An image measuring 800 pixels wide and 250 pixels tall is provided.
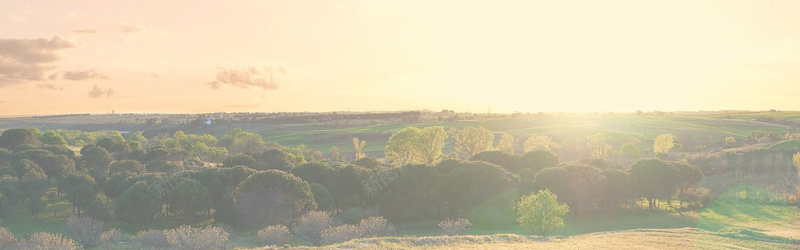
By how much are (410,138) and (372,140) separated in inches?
3330

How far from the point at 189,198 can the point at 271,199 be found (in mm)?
11173

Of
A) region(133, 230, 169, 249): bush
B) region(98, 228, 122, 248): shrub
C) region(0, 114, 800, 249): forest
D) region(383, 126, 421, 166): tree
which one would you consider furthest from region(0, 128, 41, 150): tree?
region(133, 230, 169, 249): bush

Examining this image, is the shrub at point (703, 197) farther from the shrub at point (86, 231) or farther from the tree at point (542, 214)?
the shrub at point (86, 231)

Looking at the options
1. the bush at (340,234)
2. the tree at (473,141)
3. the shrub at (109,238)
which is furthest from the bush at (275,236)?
the tree at (473,141)

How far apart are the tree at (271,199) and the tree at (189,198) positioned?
5746 millimetres

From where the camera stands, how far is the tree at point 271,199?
58.6m

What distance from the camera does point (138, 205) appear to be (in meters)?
60.5

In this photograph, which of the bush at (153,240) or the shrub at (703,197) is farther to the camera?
the shrub at (703,197)

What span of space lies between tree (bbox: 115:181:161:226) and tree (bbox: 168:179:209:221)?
2.03m

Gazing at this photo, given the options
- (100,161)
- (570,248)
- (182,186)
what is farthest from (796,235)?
(100,161)

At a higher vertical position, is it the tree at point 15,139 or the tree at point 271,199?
the tree at point 15,139

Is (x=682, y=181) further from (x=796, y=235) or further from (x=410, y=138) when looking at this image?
(x=410, y=138)

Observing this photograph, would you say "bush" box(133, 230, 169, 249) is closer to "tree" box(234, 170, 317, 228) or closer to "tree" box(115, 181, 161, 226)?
"tree" box(234, 170, 317, 228)

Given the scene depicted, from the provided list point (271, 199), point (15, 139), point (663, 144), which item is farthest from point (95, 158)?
point (663, 144)
